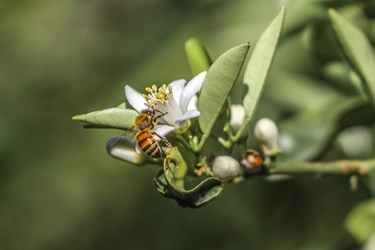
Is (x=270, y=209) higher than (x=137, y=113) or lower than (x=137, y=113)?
lower

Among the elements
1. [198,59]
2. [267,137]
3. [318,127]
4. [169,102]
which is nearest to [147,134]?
[169,102]

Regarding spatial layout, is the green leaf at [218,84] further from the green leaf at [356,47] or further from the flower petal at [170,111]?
the green leaf at [356,47]

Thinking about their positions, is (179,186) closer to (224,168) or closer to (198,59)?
(224,168)

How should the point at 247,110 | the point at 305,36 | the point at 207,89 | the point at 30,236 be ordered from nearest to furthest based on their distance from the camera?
the point at 207,89 < the point at 247,110 < the point at 305,36 < the point at 30,236

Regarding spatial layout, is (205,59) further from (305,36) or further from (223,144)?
(305,36)

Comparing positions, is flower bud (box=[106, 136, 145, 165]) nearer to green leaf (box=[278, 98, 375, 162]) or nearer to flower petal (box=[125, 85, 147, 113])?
flower petal (box=[125, 85, 147, 113])

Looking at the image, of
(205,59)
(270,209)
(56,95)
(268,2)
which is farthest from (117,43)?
(205,59)

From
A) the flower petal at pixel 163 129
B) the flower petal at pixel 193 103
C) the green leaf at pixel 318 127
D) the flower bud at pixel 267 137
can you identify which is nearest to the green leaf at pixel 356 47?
the green leaf at pixel 318 127

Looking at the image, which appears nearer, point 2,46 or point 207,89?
point 207,89
